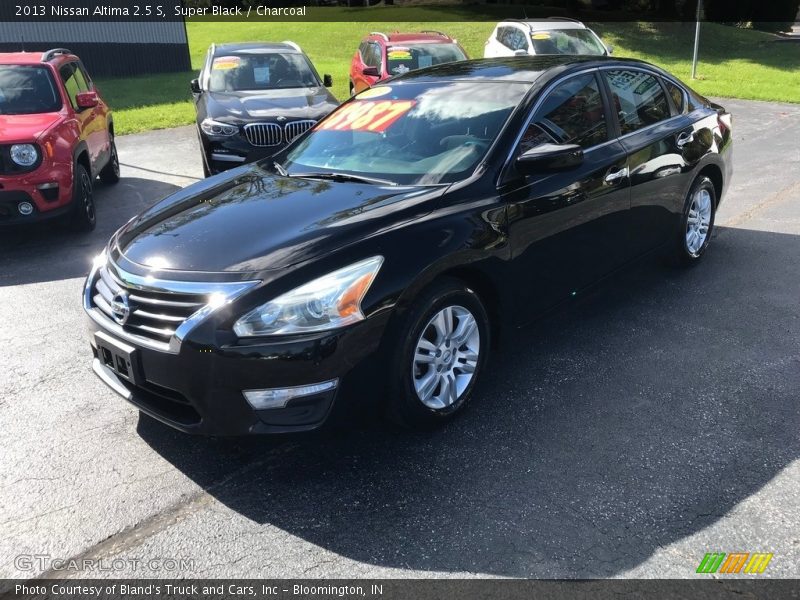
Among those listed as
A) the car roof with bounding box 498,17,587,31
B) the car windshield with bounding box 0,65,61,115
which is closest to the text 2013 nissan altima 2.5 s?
the car windshield with bounding box 0,65,61,115

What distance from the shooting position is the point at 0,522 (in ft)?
9.30

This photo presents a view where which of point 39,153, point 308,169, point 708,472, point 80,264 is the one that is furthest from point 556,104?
point 39,153

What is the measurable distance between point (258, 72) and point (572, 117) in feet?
21.3

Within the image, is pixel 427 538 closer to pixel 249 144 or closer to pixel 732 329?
pixel 732 329

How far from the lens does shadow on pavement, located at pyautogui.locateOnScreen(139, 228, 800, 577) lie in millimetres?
2668

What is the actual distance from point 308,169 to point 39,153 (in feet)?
12.3

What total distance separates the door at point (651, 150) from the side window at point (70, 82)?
19.6 ft

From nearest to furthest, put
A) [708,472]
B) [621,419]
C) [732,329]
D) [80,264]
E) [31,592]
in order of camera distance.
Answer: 1. [31,592]
2. [708,472]
3. [621,419]
4. [732,329]
5. [80,264]

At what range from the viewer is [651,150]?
467cm

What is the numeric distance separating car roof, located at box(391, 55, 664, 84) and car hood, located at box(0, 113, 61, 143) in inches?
150

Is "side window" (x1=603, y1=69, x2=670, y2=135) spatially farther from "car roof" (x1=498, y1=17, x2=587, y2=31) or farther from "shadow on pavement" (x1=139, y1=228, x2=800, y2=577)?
"car roof" (x1=498, y1=17, x2=587, y2=31)

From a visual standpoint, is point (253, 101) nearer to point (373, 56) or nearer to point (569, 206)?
point (373, 56)

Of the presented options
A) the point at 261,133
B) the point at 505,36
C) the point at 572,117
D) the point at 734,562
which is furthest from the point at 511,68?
the point at 505,36

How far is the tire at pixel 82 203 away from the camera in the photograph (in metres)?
6.83
